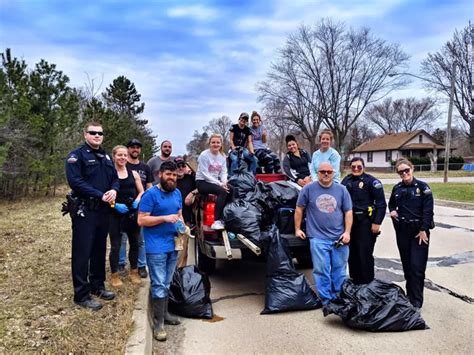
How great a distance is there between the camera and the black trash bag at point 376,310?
386cm

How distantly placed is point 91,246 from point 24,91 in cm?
1055

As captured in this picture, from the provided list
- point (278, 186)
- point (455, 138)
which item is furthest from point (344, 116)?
point (455, 138)

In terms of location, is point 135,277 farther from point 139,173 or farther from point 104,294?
point 139,173

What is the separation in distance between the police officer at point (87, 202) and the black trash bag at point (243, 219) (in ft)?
4.52

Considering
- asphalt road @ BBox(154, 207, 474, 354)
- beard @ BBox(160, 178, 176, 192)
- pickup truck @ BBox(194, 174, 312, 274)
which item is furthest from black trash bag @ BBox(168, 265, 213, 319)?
beard @ BBox(160, 178, 176, 192)

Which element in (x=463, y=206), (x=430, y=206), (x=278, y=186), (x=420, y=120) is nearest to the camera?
(x=430, y=206)

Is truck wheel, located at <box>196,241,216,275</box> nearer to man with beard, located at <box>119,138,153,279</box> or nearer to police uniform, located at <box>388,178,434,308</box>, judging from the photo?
man with beard, located at <box>119,138,153,279</box>

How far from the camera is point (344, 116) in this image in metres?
39.0

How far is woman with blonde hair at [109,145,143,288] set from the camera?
4.78 meters

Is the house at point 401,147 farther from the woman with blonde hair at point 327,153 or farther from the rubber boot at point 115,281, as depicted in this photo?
the rubber boot at point 115,281

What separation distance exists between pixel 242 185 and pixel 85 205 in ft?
7.15

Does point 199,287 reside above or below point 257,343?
above

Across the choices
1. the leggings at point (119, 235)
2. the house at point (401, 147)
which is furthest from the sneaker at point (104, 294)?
the house at point (401, 147)

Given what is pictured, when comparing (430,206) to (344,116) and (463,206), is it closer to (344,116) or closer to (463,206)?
(463,206)
